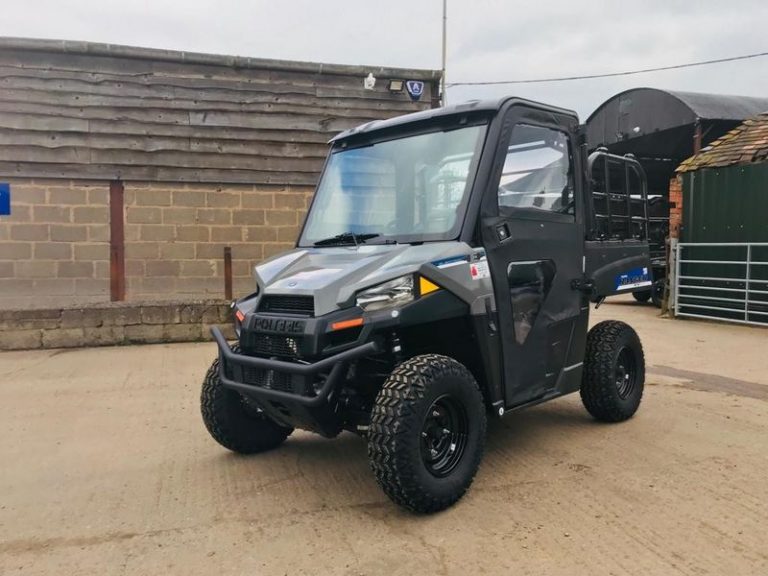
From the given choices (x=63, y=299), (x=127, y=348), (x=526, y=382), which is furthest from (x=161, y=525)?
(x=63, y=299)

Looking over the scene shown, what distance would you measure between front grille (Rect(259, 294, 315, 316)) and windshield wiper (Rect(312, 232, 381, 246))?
0.67 metres

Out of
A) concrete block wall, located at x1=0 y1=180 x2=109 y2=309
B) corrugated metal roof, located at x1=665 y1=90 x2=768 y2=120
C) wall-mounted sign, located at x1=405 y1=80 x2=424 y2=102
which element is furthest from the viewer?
corrugated metal roof, located at x1=665 y1=90 x2=768 y2=120

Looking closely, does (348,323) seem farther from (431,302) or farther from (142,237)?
(142,237)

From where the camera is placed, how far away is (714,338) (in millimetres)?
10062

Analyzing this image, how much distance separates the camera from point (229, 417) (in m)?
4.41

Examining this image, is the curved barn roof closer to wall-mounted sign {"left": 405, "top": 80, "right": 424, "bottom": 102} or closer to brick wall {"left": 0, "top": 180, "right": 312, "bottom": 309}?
wall-mounted sign {"left": 405, "top": 80, "right": 424, "bottom": 102}

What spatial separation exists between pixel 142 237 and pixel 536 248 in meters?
8.60

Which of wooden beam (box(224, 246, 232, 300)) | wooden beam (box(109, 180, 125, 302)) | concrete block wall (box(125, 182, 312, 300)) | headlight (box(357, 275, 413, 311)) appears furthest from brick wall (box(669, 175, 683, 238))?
headlight (box(357, 275, 413, 311))

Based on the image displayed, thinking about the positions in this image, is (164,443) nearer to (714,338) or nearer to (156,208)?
(156,208)

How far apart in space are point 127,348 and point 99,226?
2.83 meters

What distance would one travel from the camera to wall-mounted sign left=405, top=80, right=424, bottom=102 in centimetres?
1234

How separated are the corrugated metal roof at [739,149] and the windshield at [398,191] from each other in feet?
31.0

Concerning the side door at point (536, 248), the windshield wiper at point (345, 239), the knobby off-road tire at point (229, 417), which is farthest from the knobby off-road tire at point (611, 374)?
the knobby off-road tire at point (229, 417)

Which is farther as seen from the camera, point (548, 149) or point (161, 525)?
point (548, 149)
